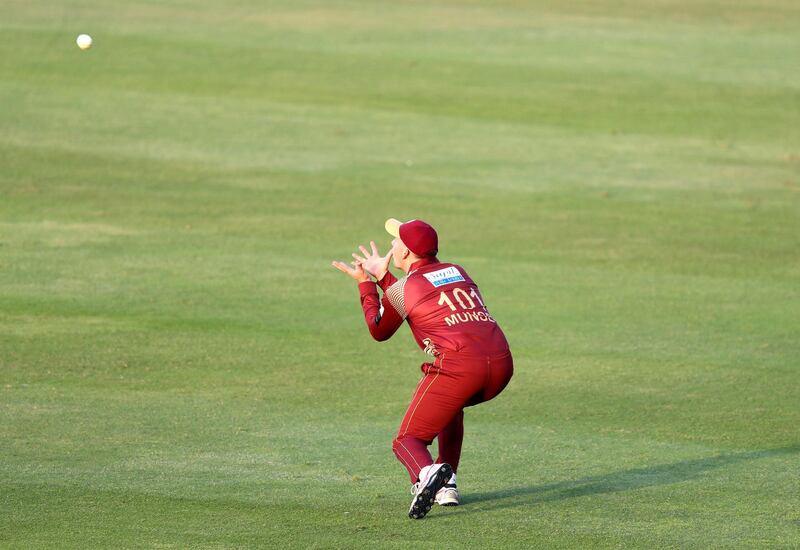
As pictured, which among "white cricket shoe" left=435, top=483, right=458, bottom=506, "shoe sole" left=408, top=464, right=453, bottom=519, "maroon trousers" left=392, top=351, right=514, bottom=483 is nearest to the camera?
"shoe sole" left=408, top=464, right=453, bottom=519

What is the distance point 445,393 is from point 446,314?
17.2 inches

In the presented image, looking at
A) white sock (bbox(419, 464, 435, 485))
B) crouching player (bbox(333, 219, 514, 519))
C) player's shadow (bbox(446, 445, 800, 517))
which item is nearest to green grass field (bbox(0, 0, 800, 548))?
player's shadow (bbox(446, 445, 800, 517))

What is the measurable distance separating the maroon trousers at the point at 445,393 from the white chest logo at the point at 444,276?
42cm

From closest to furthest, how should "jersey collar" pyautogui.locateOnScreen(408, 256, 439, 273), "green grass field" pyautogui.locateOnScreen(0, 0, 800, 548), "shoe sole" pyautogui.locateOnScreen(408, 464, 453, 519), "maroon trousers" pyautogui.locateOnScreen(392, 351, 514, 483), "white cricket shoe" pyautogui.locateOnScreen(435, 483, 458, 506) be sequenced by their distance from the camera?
"shoe sole" pyautogui.locateOnScreen(408, 464, 453, 519) < "maroon trousers" pyautogui.locateOnScreen(392, 351, 514, 483) < "white cricket shoe" pyautogui.locateOnScreen(435, 483, 458, 506) < "jersey collar" pyautogui.locateOnScreen(408, 256, 439, 273) < "green grass field" pyautogui.locateOnScreen(0, 0, 800, 548)

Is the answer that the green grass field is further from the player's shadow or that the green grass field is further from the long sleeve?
the long sleeve

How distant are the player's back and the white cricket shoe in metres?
0.75

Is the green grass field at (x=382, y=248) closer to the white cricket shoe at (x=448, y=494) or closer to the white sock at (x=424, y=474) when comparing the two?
the white cricket shoe at (x=448, y=494)

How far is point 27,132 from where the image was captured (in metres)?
18.9

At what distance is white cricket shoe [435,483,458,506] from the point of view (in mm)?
7344

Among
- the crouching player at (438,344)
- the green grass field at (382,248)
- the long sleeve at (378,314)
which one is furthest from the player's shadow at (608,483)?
the long sleeve at (378,314)

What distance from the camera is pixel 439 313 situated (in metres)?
7.30

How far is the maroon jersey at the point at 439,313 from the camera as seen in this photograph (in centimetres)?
728

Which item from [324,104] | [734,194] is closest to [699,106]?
[734,194]

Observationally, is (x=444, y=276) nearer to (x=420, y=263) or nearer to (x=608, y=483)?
(x=420, y=263)
